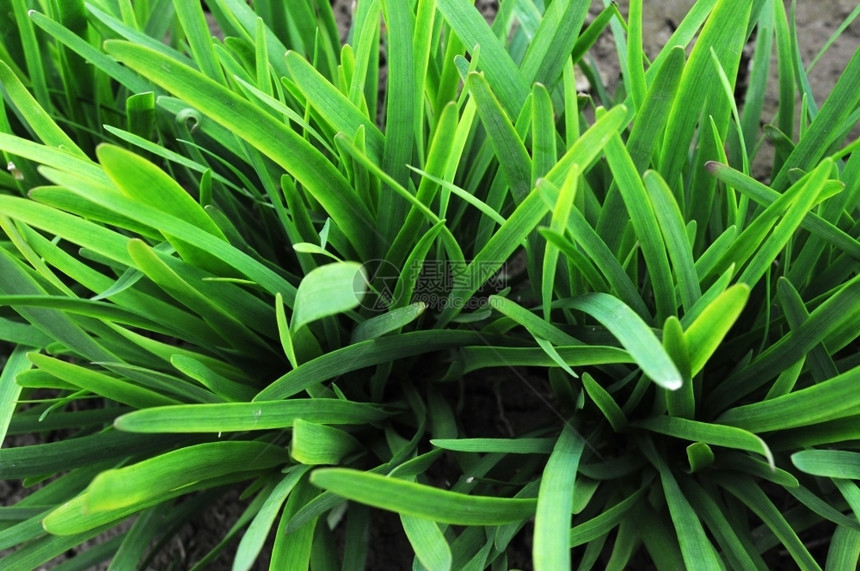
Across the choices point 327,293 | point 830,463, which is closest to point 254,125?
point 327,293

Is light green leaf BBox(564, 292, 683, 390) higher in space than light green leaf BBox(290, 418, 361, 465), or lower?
higher

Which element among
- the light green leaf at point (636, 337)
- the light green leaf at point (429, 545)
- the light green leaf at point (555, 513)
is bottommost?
the light green leaf at point (429, 545)

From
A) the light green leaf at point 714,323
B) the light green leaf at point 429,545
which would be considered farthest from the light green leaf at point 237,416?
the light green leaf at point 714,323

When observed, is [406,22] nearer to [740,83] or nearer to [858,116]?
[858,116]

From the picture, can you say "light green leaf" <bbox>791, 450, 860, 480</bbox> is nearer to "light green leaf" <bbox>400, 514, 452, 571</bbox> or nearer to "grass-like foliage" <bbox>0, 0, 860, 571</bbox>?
"grass-like foliage" <bbox>0, 0, 860, 571</bbox>

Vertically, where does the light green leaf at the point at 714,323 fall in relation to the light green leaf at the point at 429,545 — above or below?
above

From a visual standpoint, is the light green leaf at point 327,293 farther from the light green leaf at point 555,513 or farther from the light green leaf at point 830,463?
the light green leaf at point 830,463

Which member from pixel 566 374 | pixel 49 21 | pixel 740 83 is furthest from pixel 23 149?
pixel 740 83

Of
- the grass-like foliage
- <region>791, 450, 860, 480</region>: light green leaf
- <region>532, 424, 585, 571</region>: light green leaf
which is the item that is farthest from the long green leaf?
<region>791, 450, 860, 480</region>: light green leaf

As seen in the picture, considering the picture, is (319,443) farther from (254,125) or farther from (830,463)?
(830,463)
